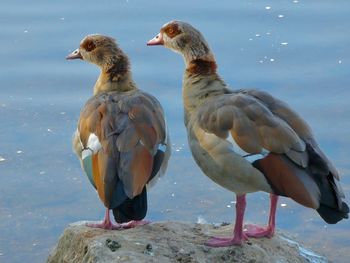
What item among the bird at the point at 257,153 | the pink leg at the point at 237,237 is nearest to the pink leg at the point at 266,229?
the bird at the point at 257,153

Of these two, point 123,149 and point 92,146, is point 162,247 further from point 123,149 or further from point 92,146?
point 92,146

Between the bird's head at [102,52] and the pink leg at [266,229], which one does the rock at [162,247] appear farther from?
the bird's head at [102,52]

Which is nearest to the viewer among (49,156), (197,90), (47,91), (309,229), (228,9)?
(197,90)

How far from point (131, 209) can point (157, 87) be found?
3.71m

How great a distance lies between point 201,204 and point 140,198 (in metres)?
2.39

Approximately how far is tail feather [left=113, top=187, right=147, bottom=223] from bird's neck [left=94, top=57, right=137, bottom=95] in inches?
57.7

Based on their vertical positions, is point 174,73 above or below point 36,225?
above

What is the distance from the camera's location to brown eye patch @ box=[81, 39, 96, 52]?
8.67 m

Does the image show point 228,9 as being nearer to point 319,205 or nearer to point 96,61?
point 96,61

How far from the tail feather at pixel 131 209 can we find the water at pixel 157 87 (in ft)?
6.63

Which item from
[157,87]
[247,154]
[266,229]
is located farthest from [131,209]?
[157,87]

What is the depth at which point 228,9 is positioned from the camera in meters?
11.9

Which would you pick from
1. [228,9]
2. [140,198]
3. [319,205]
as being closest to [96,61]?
[140,198]

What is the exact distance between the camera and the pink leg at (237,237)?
280 inches
